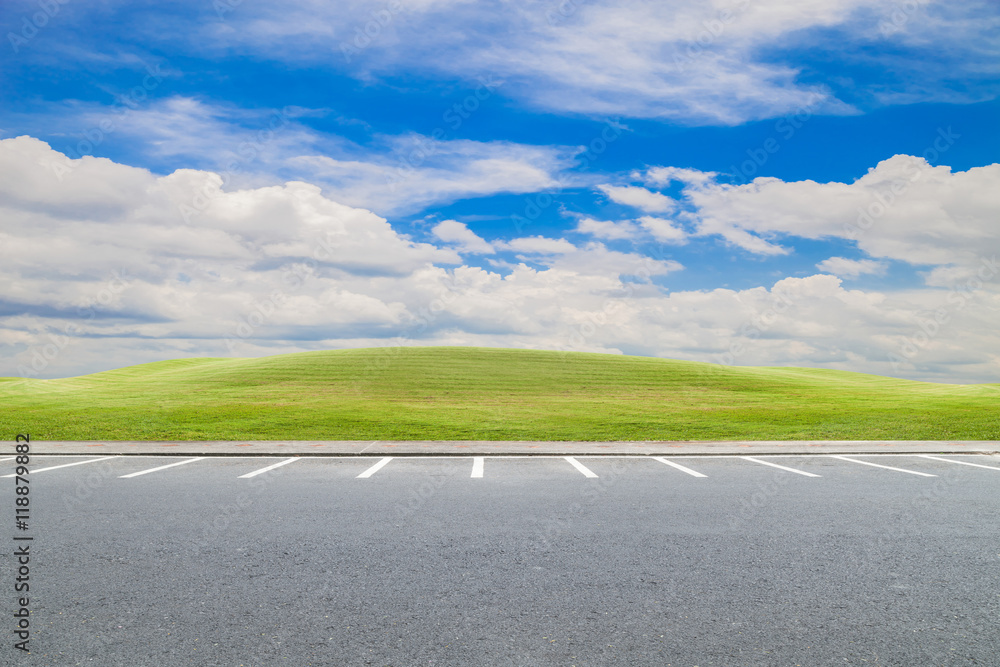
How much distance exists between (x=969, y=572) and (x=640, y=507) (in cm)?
398

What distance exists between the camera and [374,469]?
1306 centimetres

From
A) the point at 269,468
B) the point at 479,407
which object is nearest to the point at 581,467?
the point at 269,468

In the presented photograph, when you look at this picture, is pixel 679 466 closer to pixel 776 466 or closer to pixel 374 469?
pixel 776 466

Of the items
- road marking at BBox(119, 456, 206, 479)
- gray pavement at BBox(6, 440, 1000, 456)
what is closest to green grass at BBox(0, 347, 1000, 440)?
gray pavement at BBox(6, 440, 1000, 456)

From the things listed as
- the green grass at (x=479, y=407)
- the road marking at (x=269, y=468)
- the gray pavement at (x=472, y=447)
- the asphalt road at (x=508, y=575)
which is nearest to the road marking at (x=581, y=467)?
the gray pavement at (x=472, y=447)

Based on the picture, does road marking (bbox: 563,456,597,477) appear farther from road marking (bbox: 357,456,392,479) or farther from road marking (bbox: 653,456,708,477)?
road marking (bbox: 357,456,392,479)

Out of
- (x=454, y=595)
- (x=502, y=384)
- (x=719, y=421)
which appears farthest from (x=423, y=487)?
(x=502, y=384)

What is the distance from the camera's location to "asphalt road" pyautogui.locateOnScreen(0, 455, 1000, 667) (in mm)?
4418

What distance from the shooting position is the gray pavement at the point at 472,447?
15703 mm

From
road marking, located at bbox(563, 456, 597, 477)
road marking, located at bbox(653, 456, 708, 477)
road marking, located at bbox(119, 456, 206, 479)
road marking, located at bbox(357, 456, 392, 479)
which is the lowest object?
road marking, located at bbox(119, 456, 206, 479)

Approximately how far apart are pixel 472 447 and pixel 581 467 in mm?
4110

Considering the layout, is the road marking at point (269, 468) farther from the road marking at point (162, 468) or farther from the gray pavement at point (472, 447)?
the road marking at point (162, 468)

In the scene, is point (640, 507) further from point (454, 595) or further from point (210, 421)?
point (210, 421)

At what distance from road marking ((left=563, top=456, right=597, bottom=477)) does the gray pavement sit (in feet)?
3.04
